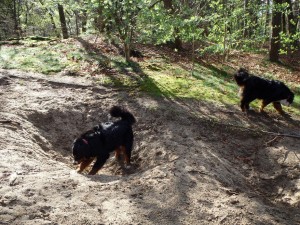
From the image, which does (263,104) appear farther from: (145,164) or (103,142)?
(103,142)

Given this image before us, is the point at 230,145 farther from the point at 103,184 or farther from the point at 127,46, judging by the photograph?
the point at 127,46

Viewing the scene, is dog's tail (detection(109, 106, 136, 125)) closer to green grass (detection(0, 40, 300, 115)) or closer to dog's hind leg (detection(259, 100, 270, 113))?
green grass (detection(0, 40, 300, 115))

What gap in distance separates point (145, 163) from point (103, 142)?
1110 millimetres

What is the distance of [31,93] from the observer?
31.1ft

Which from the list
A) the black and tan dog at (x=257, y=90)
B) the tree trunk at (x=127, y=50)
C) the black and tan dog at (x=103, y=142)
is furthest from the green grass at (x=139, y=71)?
the black and tan dog at (x=103, y=142)

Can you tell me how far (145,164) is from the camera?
725 centimetres

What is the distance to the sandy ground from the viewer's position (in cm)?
483

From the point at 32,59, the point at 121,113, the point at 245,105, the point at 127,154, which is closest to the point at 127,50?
the point at 32,59

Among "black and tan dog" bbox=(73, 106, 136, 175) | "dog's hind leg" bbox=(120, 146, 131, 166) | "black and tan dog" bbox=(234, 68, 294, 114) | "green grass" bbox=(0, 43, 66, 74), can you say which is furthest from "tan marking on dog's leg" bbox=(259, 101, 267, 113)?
"green grass" bbox=(0, 43, 66, 74)

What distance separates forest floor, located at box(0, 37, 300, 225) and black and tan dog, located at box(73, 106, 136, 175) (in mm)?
330

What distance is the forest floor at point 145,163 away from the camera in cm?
483

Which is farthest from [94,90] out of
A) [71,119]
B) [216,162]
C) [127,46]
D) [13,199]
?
[13,199]

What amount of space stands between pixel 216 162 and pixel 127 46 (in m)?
7.05

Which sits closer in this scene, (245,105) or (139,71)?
(245,105)
